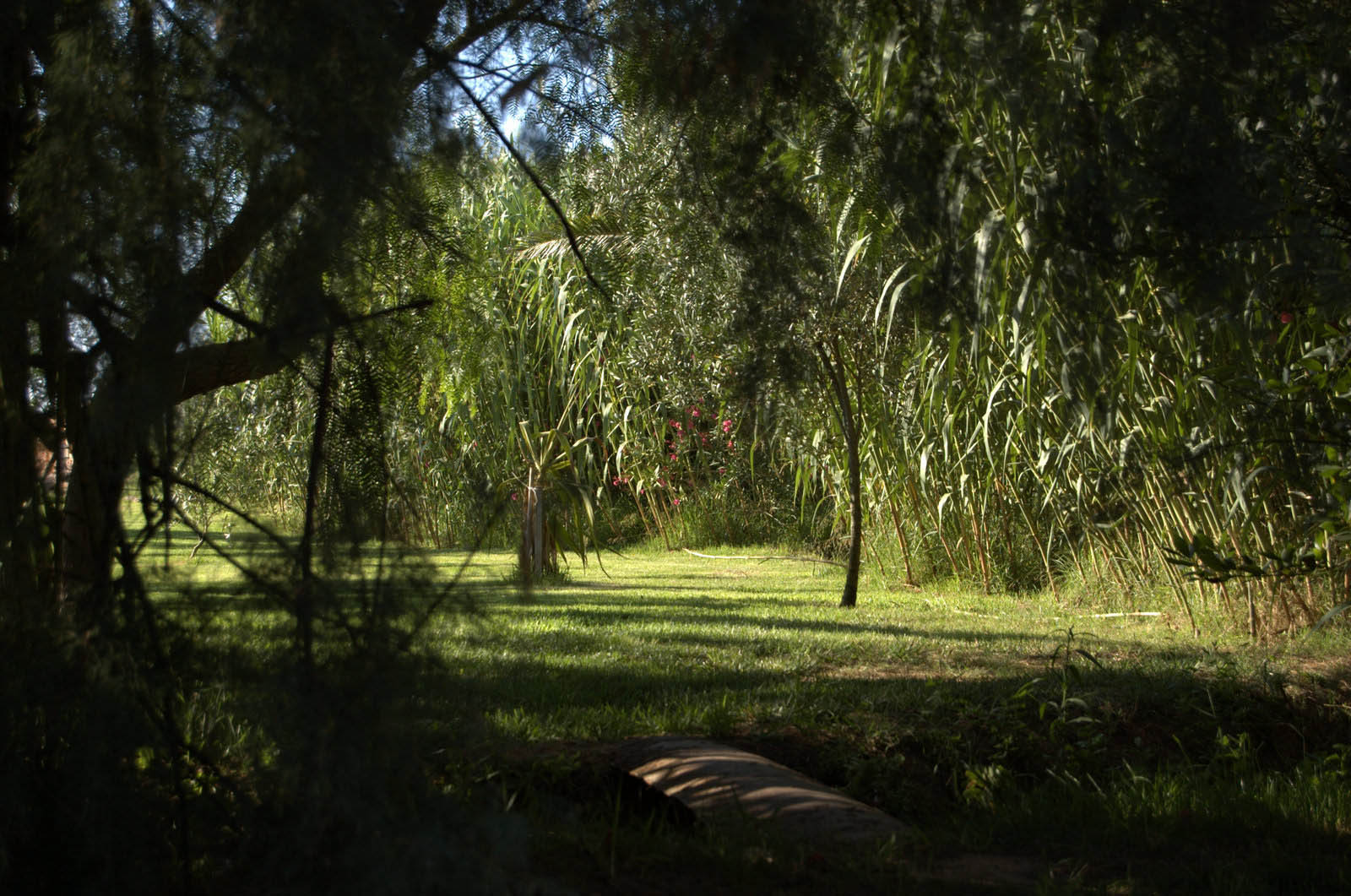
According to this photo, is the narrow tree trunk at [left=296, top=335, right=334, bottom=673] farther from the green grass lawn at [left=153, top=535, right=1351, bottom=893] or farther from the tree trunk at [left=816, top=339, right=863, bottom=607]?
the tree trunk at [left=816, top=339, right=863, bottom=607]

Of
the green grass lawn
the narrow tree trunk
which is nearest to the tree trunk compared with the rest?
the green grass lawn

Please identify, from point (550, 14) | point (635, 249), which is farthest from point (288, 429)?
point (635, 249)

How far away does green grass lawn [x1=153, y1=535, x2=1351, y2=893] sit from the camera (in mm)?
2229

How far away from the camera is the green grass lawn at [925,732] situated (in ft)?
7.31

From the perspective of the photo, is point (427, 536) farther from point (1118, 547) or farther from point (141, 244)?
point (1118, 547)

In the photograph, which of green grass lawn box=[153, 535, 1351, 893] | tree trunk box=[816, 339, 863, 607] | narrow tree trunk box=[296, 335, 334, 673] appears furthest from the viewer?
tree trunk box=[816, 339, 863, 607]

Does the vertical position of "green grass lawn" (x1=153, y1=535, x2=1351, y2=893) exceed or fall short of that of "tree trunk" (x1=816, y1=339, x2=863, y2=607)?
it falls short

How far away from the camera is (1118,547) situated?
18.8 feet

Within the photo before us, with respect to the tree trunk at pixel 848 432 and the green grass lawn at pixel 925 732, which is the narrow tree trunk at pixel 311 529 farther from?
the tree trunk at pixel 848 432

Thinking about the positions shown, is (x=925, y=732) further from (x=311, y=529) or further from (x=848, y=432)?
(x=848, y=432)

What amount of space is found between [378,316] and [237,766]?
96cm

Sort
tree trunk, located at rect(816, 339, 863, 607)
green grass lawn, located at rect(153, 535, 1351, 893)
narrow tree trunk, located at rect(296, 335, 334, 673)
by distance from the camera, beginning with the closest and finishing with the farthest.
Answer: narrow tree trunk, located at rect(296, 335, 334, 673) → green grass lawn, located at rect(153, 535, 1351, 893) → tree trunk, located at rect(816, 339, 863, 607)

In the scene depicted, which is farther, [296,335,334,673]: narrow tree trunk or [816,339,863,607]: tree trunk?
[816,339,863,607]: tree trunk

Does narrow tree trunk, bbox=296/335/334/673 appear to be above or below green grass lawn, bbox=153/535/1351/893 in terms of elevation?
above
